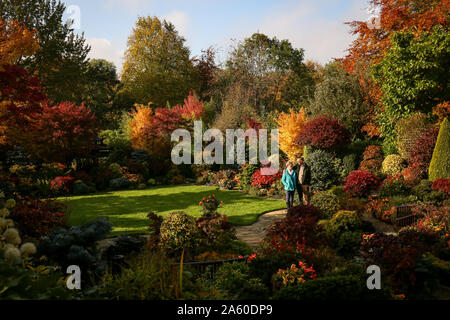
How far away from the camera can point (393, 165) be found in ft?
41.6

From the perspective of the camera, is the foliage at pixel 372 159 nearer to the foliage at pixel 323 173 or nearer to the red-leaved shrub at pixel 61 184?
the foliage at pixel 323 173

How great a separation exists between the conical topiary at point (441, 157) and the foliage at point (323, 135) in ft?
10.8

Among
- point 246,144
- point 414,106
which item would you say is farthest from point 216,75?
point 414,106

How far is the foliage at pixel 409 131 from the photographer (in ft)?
42.2

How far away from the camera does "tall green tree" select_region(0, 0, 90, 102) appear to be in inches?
973

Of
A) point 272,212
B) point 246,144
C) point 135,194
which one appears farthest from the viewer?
point 246,144

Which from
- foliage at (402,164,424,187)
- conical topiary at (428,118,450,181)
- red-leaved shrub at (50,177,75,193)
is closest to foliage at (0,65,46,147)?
red-leaved shrub at (50,177,75,193)

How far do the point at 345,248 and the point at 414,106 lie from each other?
852 cm

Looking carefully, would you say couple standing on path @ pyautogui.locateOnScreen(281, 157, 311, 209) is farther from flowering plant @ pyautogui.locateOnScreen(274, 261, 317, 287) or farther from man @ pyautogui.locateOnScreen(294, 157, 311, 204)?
flowering plant @ pyautogui.locateOnScreen(274, 261, 317, 287)

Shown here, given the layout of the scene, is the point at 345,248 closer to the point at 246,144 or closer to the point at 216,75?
the point at 246,144

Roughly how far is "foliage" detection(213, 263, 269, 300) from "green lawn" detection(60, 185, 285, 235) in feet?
12.0

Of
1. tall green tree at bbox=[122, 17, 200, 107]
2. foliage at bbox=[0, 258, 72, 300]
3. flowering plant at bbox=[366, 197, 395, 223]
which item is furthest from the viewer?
tall green tree at bbox=[122, 17, 200, 107]

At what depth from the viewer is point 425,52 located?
39.1 ft

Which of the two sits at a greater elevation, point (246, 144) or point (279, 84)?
point (279, 84)
